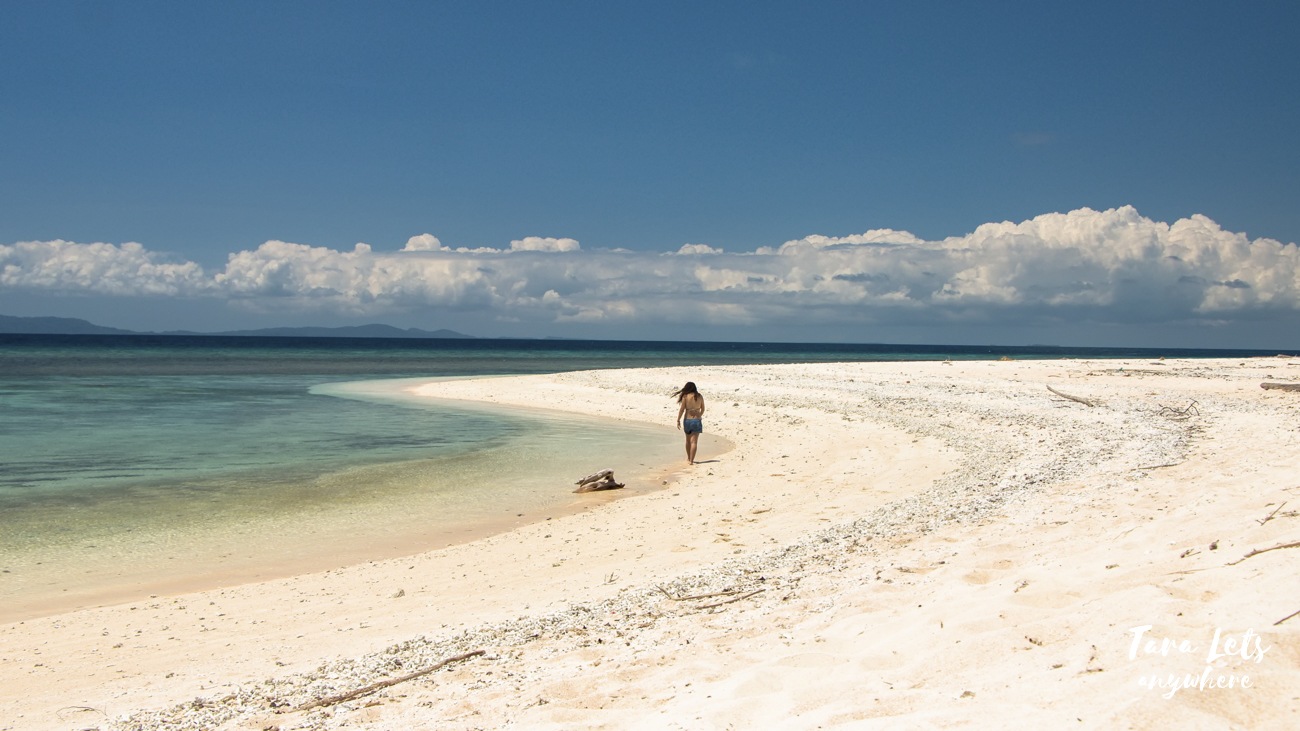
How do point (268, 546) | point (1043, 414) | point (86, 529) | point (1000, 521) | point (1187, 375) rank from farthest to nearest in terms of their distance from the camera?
point (1187, 375) < point (1043, 414) < point (86, 529) < point (268, 546) < point (1000, 521)

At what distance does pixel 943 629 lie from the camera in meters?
5.88

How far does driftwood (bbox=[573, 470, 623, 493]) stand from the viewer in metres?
15.7

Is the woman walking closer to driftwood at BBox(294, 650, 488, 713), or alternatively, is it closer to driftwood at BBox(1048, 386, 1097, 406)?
driftwood at BBox(294, 650, 488, 713)

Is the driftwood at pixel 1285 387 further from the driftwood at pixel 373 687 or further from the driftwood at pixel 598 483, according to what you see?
the driftwood at pixel 373 687

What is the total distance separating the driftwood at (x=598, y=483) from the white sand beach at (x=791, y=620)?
3.12ft

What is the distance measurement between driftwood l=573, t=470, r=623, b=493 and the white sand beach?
3.12 ft

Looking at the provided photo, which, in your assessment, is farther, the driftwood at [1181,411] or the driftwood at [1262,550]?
the driftwood at [1181,411]

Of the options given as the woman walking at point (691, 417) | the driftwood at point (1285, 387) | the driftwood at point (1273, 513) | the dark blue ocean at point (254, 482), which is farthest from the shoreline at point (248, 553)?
the driftwood at point (1285, 387)

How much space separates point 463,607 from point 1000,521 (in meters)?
6.21

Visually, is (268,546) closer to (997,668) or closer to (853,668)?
(853,668)

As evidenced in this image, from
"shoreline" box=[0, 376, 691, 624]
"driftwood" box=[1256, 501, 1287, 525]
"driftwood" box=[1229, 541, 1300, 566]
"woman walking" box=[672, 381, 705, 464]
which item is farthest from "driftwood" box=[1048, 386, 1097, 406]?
"driftwood" box=[1229, 541, 1300, 566]

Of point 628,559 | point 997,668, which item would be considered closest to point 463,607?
point 628,559

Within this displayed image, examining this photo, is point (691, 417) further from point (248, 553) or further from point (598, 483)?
point (248, 553)

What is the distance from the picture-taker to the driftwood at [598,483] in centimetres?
1571
